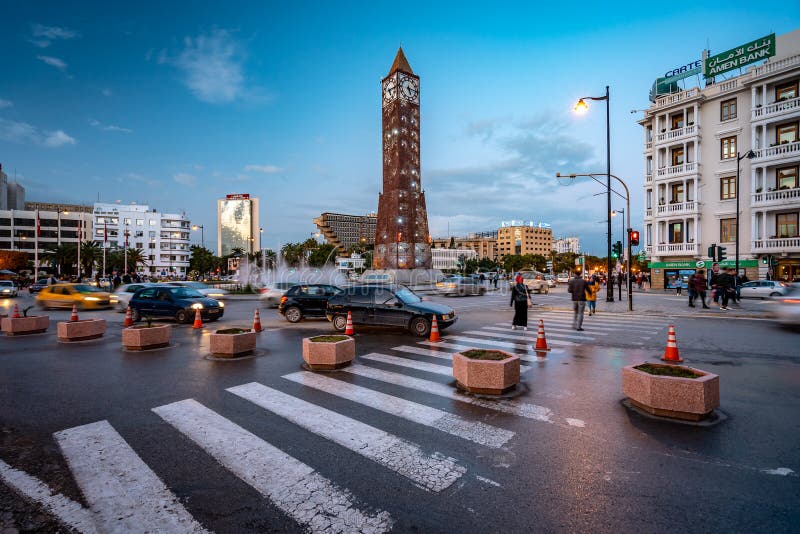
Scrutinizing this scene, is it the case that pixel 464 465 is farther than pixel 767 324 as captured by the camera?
No

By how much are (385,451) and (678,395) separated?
3951mm

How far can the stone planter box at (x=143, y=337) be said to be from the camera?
1028 cm

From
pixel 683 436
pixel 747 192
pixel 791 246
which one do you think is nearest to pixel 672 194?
pixel 747 192

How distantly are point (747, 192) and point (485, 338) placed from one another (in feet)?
118

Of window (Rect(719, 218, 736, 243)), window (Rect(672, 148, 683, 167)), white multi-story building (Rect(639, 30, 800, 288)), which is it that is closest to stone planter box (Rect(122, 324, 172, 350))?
white multi-story building (Rect(639, 30, 800, 288))

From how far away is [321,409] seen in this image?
5789 mm

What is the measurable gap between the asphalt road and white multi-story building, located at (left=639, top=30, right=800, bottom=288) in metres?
32.8

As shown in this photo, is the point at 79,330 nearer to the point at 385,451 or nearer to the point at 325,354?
the point at 325,354

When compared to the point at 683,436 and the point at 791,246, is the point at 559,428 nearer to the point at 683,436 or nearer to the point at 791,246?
the point at 683,436

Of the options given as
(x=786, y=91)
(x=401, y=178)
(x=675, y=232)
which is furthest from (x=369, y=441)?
(x=401, y=178)

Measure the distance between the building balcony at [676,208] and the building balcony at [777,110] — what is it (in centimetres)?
782

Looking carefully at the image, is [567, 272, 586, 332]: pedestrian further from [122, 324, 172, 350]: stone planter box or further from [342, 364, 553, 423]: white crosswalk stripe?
[122, 324, 172, 350]: stone planter box

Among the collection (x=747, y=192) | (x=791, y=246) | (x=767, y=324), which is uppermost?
(x=747, y=192)

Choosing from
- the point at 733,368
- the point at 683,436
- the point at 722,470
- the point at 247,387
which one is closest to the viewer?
the point at 722,470
